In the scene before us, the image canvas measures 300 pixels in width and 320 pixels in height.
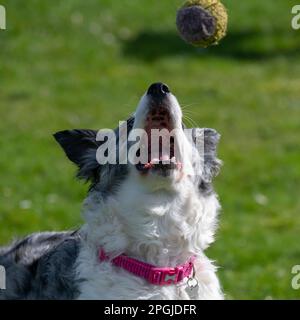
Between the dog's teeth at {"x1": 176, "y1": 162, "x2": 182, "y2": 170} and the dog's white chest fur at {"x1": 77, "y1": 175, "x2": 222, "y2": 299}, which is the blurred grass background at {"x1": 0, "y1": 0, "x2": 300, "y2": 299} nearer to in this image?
the dog's white chest fur at {"x1": 77, "y1": 175, "x2": 222, "y2": 299}

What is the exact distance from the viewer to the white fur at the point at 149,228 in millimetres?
5773

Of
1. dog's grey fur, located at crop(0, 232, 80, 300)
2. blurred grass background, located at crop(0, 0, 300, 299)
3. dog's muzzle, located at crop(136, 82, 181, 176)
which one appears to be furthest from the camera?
blurred grass background, located at crop(0, 0, 300, 299)

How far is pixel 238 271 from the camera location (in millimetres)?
9250

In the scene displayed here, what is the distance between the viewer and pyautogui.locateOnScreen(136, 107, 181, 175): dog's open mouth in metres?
5.73

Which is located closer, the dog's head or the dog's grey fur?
the dog's head

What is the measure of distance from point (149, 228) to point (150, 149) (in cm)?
45

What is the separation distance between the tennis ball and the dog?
351 millimetres

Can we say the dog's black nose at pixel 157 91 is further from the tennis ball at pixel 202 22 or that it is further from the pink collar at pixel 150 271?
the pink collar at pixel 150 271

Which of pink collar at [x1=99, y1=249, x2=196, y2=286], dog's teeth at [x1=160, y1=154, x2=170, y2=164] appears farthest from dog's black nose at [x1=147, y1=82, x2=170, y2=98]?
pink collar at [x1=99, y1=249, x2=196, y2=286]

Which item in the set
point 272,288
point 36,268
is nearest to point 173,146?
point 36,268

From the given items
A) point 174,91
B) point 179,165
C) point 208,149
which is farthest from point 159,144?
point 174,91

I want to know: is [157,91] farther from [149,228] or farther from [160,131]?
[149,228]

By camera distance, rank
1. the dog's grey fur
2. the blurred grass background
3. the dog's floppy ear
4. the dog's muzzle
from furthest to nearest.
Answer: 1. the blurred grass background
2. the dog's floppy ear
3. the dog's grey fur
4. the dog's muzzle
